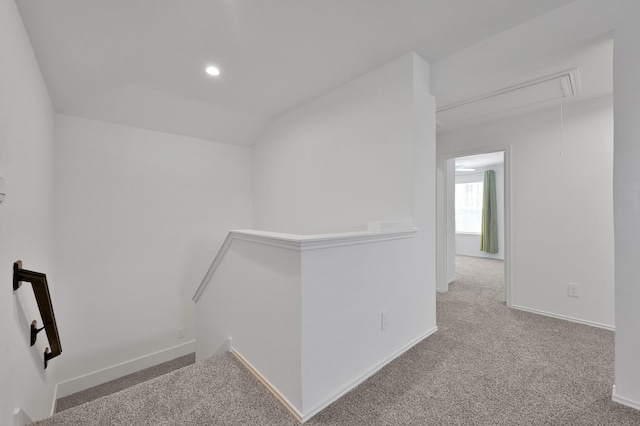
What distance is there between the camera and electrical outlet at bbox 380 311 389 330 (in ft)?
6.23

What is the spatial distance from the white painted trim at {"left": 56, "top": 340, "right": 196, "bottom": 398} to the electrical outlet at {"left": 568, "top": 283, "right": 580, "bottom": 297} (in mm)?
4924

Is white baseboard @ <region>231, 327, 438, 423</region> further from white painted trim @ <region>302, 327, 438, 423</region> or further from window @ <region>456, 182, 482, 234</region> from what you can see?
window @ <region>456, 182, 482, 234</region>

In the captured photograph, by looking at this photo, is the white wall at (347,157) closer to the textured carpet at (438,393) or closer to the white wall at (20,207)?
the textured carpet at (438,393)

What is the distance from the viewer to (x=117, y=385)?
10.4 ft

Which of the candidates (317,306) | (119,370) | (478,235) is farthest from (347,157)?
(478,235)

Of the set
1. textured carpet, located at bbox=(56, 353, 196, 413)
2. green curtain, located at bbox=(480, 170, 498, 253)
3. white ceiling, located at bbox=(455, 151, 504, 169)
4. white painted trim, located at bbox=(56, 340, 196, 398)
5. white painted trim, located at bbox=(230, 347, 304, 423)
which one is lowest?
textured carpet, located at bbox=(56, 353, 196, 413)

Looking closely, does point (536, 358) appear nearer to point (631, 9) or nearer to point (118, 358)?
point (631, 9)

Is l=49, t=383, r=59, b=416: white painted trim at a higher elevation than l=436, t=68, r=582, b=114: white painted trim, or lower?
lower

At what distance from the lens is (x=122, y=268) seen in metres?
3.37

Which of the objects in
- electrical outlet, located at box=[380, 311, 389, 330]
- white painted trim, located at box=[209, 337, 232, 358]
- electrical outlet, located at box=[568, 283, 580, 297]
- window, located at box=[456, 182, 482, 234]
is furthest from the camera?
window, located at box=[456, 182, 482, 234]

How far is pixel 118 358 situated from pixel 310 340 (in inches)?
132

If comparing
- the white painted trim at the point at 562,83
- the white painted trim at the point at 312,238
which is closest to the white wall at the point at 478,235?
the white painted trim at the point at 562,83

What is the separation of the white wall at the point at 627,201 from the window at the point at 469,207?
6164 millimetres

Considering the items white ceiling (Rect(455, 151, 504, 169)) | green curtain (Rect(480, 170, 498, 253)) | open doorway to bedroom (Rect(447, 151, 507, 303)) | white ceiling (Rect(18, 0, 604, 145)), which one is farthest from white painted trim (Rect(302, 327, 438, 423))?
green curtain (Rect(480, 170, 498, 253))
